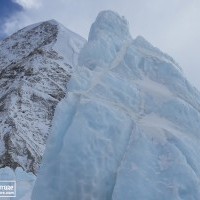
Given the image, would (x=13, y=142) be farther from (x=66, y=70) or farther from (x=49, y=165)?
(x=49, y=165)

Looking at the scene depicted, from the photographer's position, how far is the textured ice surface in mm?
12031

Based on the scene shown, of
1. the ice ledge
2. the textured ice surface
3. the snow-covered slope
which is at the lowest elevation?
the textured ice surface

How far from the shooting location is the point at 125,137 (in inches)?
505

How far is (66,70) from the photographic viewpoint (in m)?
122

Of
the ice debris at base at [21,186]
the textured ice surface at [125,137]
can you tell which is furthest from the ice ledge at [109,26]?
the ice debris at base at [21,186]

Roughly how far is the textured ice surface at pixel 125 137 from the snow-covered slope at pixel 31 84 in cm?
6470

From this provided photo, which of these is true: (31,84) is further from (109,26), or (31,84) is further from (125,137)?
(125,137)

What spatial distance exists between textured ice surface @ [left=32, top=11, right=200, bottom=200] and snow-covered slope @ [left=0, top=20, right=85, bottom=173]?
212ft

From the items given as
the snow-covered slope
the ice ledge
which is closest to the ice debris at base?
the ice ledge

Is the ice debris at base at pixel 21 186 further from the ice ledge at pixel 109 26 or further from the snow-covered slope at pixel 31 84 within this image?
the snow-covered slope at pixel 31 84

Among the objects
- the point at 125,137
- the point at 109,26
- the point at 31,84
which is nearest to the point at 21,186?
the point at 125,137

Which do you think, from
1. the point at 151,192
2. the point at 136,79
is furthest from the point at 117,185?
the point at 136,79

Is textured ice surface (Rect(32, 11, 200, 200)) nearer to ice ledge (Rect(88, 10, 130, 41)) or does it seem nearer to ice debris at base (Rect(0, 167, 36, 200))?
ice ledge (Rect(88, 10, 130, 41))

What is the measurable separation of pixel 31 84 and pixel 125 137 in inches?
3885
